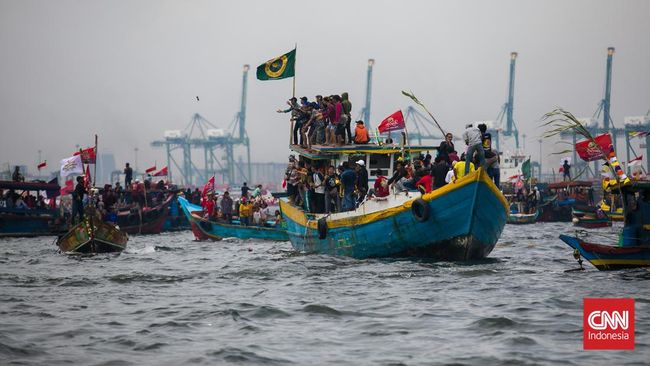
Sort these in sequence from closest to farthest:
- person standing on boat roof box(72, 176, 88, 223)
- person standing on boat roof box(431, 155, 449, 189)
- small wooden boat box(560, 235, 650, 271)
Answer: small wooden boat box(560, 235, 650, 271), person standing on boat roof box(431, 155, 449, 189), person standing on boat roof box(72, 176, 88, 223)

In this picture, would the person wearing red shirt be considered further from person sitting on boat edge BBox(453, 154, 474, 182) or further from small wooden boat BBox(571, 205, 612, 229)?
small wooden boat BBox(571, 205, 612, 229)

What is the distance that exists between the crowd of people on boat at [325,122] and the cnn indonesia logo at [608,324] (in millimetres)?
14412

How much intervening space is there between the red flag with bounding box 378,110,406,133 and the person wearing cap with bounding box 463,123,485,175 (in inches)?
411

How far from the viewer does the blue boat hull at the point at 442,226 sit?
23.0m

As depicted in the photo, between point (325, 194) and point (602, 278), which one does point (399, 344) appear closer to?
point (602, 278)

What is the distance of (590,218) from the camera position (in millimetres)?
57438

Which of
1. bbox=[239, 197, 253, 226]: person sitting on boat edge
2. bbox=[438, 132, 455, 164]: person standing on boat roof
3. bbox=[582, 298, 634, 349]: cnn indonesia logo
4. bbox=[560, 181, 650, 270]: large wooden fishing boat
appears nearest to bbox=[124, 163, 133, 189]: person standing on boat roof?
bbox=[239, 197, 253, 226]: person sitting on boat edge

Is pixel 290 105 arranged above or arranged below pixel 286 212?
above

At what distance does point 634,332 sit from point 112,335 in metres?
7.63

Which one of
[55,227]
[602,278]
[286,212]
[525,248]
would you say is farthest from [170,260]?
[55,227]

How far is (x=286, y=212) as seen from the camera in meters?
33.8

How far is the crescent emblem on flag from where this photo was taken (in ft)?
112

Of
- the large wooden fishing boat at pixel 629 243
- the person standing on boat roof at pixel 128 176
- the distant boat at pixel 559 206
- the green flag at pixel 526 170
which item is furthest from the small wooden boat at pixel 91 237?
the green flag at pixel 526 170

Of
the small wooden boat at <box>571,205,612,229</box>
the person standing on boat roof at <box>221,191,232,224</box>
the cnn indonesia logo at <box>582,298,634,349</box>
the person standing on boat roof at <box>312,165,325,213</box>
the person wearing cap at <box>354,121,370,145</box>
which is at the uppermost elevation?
the person wearing cap at <box>354,121,370,145</box>
